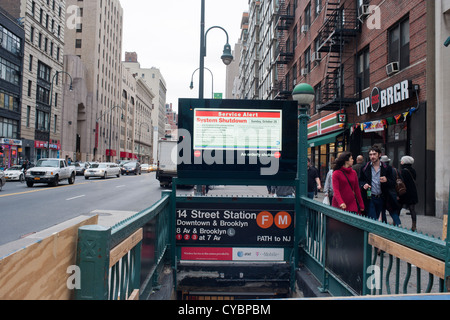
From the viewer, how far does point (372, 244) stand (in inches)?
131

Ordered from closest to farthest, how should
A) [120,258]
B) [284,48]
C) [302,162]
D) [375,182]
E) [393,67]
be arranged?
[120,258], [302,162], [375,182], [393,67], [284,48]

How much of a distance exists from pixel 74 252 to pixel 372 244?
2.69 meters

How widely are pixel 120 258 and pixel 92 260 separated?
48 cm

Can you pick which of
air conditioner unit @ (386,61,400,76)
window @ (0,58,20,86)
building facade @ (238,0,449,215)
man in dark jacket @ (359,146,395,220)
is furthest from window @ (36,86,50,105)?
man in dark jacket @ (359,146,395,220)

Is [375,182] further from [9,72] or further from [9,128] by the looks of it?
[9,72]

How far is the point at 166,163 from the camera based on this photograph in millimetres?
24328

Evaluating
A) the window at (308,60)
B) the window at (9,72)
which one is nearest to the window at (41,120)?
the window at (9,72)

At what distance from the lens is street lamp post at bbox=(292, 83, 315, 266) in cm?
586

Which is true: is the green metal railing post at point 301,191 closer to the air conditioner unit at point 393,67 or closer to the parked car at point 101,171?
the air conditioner unit at point 393,67

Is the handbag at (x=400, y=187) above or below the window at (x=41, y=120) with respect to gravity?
below

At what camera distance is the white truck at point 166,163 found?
78.6 feet

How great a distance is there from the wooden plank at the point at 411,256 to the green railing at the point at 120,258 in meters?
2.22

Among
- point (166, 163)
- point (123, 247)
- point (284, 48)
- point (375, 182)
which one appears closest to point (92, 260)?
point (123, 247)
